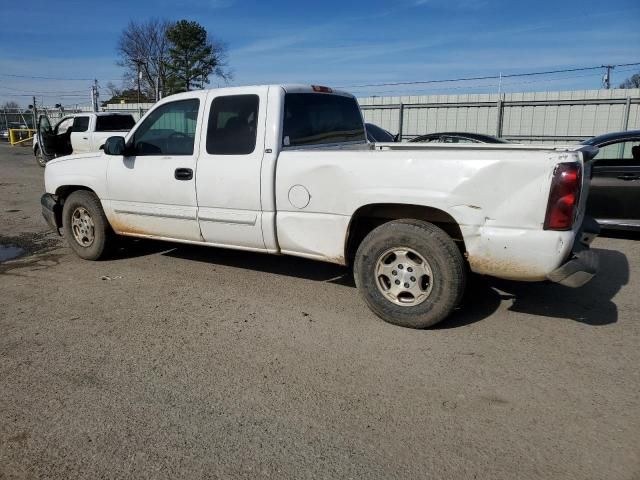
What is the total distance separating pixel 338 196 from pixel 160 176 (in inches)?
81.6

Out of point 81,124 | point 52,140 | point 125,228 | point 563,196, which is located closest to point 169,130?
point 125,228

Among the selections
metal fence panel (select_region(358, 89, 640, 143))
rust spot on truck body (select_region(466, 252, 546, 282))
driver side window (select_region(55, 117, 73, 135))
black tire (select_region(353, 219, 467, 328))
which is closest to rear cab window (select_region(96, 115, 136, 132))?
driver side window (select_region(55, 117, 73, 135))

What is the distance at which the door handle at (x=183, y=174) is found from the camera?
5.12m

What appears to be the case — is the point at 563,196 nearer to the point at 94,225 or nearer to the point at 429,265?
the point at 429,265

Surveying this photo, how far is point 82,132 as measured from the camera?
1720 cm

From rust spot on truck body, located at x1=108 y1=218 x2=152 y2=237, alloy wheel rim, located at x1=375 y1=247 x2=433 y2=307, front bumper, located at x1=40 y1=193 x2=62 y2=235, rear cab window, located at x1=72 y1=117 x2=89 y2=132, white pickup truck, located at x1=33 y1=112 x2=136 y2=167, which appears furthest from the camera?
rear cab window, located at x1=72 y1=117 x2=89 y2=132

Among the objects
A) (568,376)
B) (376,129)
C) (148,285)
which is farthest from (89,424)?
(376,129)

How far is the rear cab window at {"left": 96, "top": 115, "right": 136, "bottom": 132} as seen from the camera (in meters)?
17.2

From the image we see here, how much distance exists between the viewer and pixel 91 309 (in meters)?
4.69

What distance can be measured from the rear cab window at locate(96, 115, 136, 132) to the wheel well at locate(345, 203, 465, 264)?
14.6 metres

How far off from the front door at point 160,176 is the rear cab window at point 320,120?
0.96m

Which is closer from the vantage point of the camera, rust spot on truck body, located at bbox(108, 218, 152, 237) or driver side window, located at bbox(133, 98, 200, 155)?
driver side window, located at bbox(133, 98, 200, 155)

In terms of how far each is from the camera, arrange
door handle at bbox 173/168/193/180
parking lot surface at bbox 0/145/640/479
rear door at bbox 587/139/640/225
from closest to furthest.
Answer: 1. parking lot surface at bbox 0/145/640/479
2. door handle at bbox 173/168/193/180
3. rear door at bbox 587/139/640/225

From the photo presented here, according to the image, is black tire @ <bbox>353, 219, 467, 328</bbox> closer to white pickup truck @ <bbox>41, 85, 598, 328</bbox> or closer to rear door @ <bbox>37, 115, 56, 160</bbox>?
white pickup truck @ <bbox>41, 85, 598, 328</bbox>
